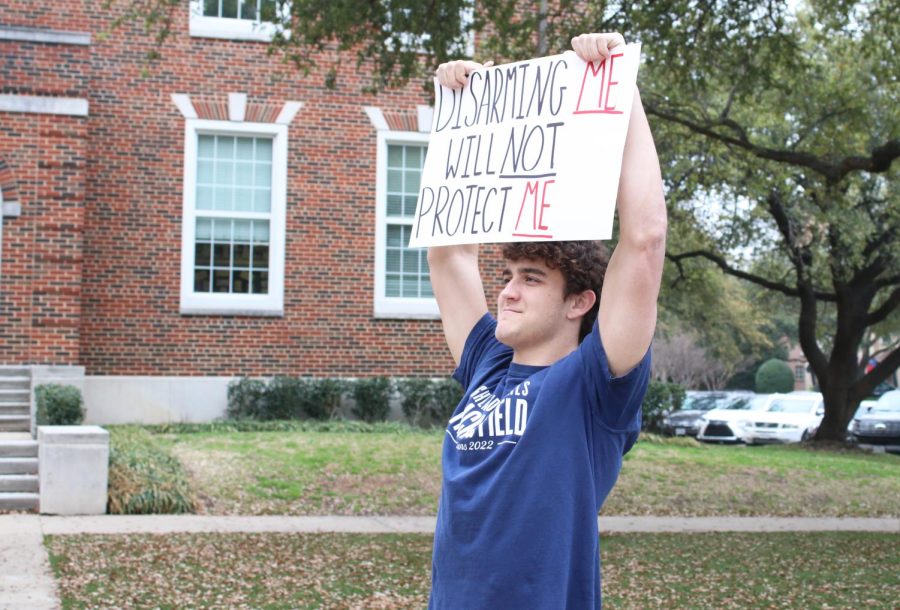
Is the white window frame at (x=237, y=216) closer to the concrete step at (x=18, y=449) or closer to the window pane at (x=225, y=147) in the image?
the window pane at (x=225, y=147)

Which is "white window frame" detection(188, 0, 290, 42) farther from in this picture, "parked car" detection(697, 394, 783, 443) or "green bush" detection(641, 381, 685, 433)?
"parked car" detection(697, 394, 783, 443)

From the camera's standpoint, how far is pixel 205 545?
8.97m

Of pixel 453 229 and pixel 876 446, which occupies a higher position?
pixel 453 229

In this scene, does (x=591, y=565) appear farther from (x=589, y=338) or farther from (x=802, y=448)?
(x=802, y=448)

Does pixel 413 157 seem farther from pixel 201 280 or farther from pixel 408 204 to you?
pixel 201 280

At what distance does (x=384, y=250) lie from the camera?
1775cm

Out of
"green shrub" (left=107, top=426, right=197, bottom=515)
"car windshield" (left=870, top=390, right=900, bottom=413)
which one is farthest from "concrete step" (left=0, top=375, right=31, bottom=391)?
"car windshield" (left=870, top=390, right=900, bottom=413)

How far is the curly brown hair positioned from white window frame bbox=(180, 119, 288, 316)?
14546 millimetres

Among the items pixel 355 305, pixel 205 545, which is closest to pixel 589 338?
pixel 205 545

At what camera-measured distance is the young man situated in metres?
2.58

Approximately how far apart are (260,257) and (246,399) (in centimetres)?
222

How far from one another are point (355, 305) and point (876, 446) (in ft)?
43.5

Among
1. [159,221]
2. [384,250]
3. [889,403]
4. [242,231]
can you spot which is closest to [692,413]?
[889,403]

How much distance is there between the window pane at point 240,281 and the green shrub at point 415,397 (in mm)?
2776
